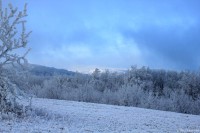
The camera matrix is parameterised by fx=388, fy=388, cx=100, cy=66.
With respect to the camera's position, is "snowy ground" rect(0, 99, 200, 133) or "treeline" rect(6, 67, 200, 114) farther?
"treeline" rect(6, 67, 200, 114)

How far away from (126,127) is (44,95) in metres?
18.3

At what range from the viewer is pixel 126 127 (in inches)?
376

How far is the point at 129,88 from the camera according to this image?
25.9 meters

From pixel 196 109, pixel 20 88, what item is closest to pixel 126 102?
pixel 196 109

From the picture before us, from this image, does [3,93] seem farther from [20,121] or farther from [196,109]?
[196,109]

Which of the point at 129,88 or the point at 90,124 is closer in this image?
the point at 90,124

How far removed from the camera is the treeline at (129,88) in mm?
24406

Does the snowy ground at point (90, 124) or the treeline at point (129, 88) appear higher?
the treeline at point (129, 88)

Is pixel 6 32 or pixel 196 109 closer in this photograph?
pixel 6 32

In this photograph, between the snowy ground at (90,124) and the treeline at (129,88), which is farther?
the treeline at (129,88)

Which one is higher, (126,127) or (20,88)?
(20,88)

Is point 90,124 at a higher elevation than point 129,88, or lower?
lower

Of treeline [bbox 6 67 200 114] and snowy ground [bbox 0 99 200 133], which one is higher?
treeline [bbox 6 67 200 114]

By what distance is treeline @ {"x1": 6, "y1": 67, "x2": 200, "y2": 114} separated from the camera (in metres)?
24.4
